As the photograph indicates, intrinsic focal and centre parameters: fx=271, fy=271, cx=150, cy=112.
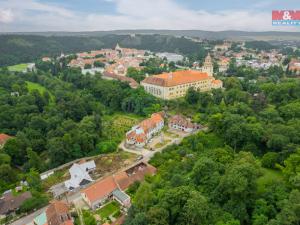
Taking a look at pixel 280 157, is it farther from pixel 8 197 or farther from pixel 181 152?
pixel 8 197

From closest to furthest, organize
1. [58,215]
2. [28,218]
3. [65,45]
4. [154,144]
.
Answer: [58,215]
[28,218]
[154,144]
[65,45]

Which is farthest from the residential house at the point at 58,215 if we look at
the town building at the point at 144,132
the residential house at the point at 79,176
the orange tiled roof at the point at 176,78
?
the orange tiled roof at the point at 176,78

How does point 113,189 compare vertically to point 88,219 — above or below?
above

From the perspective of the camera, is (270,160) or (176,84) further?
(176,84)

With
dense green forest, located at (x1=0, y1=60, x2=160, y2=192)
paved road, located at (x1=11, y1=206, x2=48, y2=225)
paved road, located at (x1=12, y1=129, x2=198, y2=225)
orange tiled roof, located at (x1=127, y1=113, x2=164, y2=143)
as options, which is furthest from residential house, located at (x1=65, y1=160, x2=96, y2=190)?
orange tiled roof, located at (x1=127, y1=113, x2=164, y2=143)

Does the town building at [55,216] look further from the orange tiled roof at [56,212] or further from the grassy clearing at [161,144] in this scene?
the grassy clearing at [161,144]

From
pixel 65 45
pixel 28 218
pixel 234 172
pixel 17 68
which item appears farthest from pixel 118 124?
pixel 65 45

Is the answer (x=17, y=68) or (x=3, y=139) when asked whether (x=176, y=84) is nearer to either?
(x=3, y=139)
